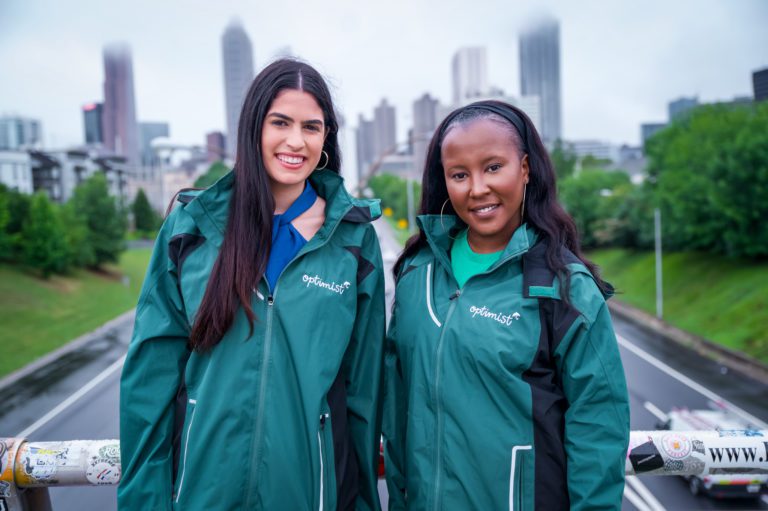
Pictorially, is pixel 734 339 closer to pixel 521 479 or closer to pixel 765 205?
Answer: pixel 765 205

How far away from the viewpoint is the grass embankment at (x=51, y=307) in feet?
74.2

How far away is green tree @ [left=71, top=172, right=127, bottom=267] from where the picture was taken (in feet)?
129

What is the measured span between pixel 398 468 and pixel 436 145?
123cm

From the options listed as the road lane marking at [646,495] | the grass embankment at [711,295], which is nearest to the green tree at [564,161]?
the grass embankment at [711,295]

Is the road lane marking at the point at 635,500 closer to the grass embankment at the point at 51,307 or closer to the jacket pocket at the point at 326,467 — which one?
the jacket pocket at the point at 326,467

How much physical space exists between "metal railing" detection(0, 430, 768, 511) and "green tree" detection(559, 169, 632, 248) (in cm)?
3984

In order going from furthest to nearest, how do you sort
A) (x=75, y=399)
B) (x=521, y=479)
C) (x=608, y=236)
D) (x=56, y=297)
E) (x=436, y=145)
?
1. (x=608, y=236)
2. (x=56, y=297)
3. (x=75, y=399)
4. (x=436, y=145)
5. (x=521, y=479)

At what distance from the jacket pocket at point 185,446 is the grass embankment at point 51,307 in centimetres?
2043

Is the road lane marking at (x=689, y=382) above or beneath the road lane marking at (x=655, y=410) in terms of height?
beneath

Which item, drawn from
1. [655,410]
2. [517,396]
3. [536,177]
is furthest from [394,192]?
[517,396]

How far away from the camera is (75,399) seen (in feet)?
53.7

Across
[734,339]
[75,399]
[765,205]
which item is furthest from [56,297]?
[765,205]

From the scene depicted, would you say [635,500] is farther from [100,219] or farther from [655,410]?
[100,219]

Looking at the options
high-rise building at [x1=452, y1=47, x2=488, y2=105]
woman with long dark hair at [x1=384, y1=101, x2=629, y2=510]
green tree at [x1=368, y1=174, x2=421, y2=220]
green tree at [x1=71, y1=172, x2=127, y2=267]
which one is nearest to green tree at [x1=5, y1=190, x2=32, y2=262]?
green tree at [x1=71, y1=172, x2=127, y2=267]
